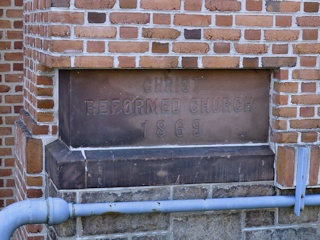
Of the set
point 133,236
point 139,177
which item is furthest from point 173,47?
point 133,236

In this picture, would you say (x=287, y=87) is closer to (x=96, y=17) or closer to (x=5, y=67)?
(x=96, y=17)

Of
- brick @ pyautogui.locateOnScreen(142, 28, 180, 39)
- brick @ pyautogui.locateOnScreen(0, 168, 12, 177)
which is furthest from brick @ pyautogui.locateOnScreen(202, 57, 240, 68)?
brick @ pyautogui.locateOnScreen(0, 168, 12, 177)

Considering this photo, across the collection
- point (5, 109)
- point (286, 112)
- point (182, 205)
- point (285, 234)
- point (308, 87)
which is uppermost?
point (308, 87)

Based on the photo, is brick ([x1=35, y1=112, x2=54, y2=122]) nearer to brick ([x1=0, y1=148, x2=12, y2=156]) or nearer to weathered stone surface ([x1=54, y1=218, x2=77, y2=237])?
weathered stone surface ([x1=54, y1=218, x2=77, y2=237])

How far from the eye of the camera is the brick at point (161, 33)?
3762 millimetres

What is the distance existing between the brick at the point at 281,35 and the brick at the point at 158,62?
0.56m

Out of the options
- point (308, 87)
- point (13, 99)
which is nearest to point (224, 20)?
point (308, 87)

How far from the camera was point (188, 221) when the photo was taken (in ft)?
13.0

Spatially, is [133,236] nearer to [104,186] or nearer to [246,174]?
[104,186]

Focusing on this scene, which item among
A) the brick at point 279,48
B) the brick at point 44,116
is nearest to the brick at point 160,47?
the brick at point 279,48

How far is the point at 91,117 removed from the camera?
12.7 feet

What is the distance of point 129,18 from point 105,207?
1040 mm

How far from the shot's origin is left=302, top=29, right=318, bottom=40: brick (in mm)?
3977

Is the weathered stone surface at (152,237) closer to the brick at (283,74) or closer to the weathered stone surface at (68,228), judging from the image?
the weathered stone surface at (68,228)
